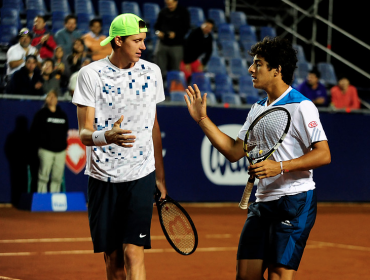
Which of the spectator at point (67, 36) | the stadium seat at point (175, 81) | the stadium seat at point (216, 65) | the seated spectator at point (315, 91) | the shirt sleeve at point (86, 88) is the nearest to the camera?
the shirt sleeve at point (86, 88)

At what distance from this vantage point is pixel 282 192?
4.08m

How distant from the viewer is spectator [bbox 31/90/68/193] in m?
11.1

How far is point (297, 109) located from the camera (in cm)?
401

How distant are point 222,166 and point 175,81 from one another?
2.04 meters

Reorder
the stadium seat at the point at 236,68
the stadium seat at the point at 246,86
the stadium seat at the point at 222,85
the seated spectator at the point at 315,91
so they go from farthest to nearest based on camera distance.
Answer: the stadium seat at the point at 236,68 → the stadium seat at the point at 246,86 → the stadium seat at the point at 222,85 → the seated spectator at the point at 315,91

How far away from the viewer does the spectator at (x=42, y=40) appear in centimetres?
1182

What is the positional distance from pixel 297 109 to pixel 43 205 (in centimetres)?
795

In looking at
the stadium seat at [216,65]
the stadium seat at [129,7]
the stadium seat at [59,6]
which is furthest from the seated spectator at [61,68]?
the stadium seat at [216,65]

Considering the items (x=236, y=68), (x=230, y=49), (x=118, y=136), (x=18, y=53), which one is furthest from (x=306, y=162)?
(x=230, y=49)

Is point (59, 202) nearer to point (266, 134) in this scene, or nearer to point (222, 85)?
point (222, 85)

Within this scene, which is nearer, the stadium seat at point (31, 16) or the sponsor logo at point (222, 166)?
the sponsor logo at point (222, 166)

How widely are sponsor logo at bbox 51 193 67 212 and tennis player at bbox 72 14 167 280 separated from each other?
7.01m

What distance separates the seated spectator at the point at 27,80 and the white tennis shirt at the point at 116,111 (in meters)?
7.35

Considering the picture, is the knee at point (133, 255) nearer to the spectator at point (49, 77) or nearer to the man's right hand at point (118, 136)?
the man's right hand at point (118, 136)
